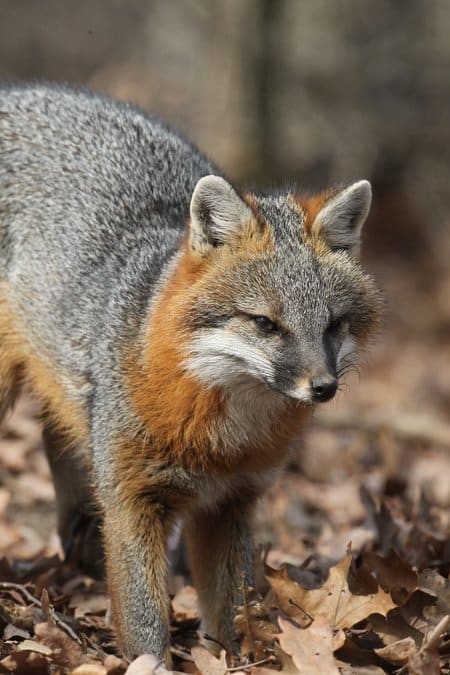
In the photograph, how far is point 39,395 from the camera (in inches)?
281

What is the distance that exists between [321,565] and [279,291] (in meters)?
2.49

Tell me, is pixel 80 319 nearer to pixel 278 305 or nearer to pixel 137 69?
pixel 278 305

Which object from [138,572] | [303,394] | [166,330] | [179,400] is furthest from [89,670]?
[166,330]

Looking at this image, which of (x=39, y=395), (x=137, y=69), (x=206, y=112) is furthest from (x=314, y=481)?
(x=137, y=69)

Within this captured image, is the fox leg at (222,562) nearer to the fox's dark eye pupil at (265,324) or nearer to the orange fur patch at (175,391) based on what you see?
the orange fur patch at (175,391)

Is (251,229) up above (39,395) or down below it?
above

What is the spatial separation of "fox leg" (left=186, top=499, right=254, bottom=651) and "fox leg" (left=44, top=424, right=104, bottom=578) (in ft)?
3.99

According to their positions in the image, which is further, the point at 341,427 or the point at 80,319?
the point at 341,427

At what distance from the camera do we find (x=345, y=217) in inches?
235

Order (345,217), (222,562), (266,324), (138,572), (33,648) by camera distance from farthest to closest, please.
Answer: (222,562) → (345,217) → (138,572) → (266,324) → (33,648)

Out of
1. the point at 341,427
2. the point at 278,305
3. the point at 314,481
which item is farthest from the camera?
the point at 341,427

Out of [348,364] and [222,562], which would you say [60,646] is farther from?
[348,364]

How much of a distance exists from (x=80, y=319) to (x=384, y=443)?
13.9 feet

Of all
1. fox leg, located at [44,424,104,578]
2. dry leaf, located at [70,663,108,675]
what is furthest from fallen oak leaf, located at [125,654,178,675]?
fox leg, located at [44,424,104,578]
